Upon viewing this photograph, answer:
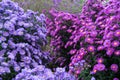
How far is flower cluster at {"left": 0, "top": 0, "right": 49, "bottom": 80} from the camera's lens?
154 inches

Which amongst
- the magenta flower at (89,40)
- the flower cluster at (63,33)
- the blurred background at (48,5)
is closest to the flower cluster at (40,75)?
the magenta flower at (89,40)

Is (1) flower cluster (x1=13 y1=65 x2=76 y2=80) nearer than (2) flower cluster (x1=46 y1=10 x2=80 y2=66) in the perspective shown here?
Yes

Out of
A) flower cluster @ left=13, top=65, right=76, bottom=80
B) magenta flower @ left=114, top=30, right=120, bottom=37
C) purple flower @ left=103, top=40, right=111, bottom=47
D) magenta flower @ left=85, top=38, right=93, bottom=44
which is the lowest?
flower cluster @ left=13, top=65, right=76, bottom=80

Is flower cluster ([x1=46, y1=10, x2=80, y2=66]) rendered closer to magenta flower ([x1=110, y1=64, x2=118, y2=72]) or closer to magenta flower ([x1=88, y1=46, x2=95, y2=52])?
magenta flower ([x1=88, y1=46, x2=95, y2=52])

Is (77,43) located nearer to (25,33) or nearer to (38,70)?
(25,33)

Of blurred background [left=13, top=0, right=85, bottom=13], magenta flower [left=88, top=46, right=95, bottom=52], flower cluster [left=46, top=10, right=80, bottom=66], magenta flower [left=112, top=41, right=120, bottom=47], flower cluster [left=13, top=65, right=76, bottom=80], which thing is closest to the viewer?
flower cluster [left=13, top=65, right=76, bottom=80]

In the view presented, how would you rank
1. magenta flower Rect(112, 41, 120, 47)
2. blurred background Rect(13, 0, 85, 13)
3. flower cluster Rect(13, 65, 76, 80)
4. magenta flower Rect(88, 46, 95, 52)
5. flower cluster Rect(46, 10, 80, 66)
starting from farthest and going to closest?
blurred background Rect(13, 0, 85, 13) → flower cluster Rect(46, 10, 80, 66) → magenta flower Rect(88, 46, 95, 52) → magenta flower Rect(112, 41, 120, 47) → flower cluster Rect(13, 65, 76, 80)

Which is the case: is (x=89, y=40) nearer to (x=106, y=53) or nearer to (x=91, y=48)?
(x=91, y=48)

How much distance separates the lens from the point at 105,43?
3.74m

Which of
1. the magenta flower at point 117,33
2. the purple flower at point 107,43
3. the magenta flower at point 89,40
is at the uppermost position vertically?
the magenta flower at point 117,33

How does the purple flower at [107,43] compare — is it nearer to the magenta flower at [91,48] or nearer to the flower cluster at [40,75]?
the magenta flower at [91,48]

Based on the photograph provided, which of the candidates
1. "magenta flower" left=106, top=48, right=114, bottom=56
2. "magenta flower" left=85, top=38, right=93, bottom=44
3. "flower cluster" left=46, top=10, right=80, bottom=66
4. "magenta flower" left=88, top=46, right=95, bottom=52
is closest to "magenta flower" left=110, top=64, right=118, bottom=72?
"magenta flower" left=106, top=48, right=114, bottom=56

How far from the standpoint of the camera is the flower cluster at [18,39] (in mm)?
3909

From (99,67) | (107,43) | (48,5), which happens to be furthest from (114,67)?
(48,5)
